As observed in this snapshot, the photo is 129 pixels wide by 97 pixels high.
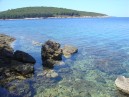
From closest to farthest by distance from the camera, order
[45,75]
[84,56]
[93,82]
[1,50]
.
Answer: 1. [93,82]
2. [45,75]
3. [1,50]
4. [84,56]

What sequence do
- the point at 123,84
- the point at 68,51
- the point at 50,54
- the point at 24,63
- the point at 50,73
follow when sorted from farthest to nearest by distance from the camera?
1. the point at 68,51
2. the point at 50,54
3. the point at 24,63
4. the point at 50,73
5. the point at 123,84

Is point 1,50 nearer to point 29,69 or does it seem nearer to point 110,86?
point 29,69

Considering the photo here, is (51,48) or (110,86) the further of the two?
(51,48)

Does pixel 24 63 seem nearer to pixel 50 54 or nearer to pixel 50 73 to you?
pixel 50 73

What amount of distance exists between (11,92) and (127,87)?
11.5 meters

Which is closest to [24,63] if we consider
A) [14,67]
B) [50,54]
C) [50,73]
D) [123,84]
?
[14,67]

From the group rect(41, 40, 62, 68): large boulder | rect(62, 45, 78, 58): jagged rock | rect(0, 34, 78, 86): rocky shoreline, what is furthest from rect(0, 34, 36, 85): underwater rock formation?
rect(62, 45, 78, 58): jagged rock

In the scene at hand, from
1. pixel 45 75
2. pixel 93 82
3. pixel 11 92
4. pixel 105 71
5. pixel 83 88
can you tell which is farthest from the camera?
pixel 105 71

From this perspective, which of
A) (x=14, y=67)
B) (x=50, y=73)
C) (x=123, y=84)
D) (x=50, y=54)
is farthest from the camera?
(x=50, y=54)

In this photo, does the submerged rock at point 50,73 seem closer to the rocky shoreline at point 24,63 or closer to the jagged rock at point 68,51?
the rocky shoreline at point 24,63

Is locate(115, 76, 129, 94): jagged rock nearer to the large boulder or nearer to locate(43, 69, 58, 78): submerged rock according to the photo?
locate(43, 69, 58, 78): submerged rock

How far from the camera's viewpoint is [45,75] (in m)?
27.6

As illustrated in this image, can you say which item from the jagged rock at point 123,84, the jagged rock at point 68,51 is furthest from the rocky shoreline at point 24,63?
the jagged rock at point 123,84

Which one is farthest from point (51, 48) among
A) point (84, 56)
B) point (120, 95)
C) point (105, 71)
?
point (120, 95)
